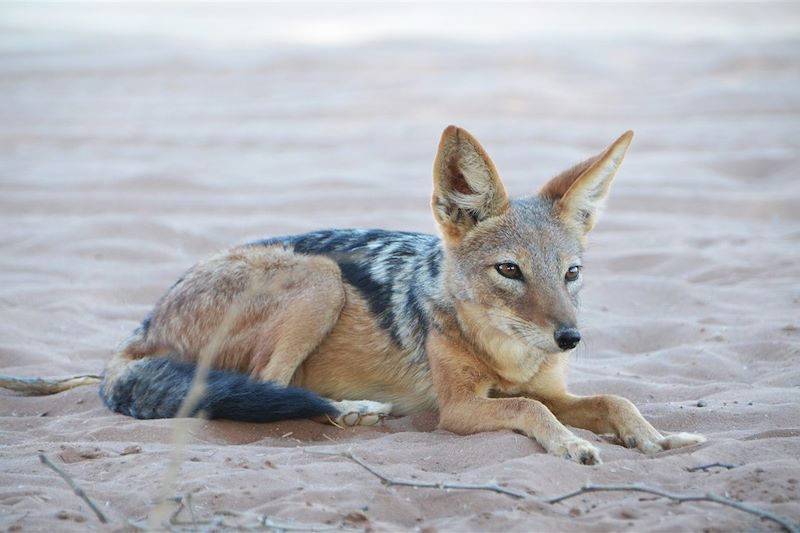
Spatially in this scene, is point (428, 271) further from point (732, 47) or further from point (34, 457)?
point (732, 47)

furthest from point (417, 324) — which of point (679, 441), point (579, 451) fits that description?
point (679, 441)

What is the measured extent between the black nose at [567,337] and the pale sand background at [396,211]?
1.50ft

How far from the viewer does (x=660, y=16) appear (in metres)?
22.8

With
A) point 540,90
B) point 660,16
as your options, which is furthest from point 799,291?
point 660,16

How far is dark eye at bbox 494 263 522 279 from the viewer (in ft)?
16.0

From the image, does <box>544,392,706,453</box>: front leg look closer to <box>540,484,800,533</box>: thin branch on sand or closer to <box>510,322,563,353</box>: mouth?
<box>510,322,563,353</box>: mouth

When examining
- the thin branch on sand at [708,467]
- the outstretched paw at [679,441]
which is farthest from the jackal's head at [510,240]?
the thin branch on sand at [708,467]

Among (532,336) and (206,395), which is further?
(206,395)

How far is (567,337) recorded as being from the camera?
4.48m

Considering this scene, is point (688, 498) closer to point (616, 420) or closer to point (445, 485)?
point (445, 485)

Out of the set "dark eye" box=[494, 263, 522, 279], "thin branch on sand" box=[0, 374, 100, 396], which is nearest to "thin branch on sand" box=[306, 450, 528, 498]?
"dark eye" box=[494, 263, 522, 279]

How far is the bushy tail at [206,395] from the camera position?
4891 millimetres

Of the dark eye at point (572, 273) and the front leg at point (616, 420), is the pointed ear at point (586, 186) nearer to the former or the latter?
the dark eye at point (572, 273)

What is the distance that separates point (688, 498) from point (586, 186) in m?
2.05
